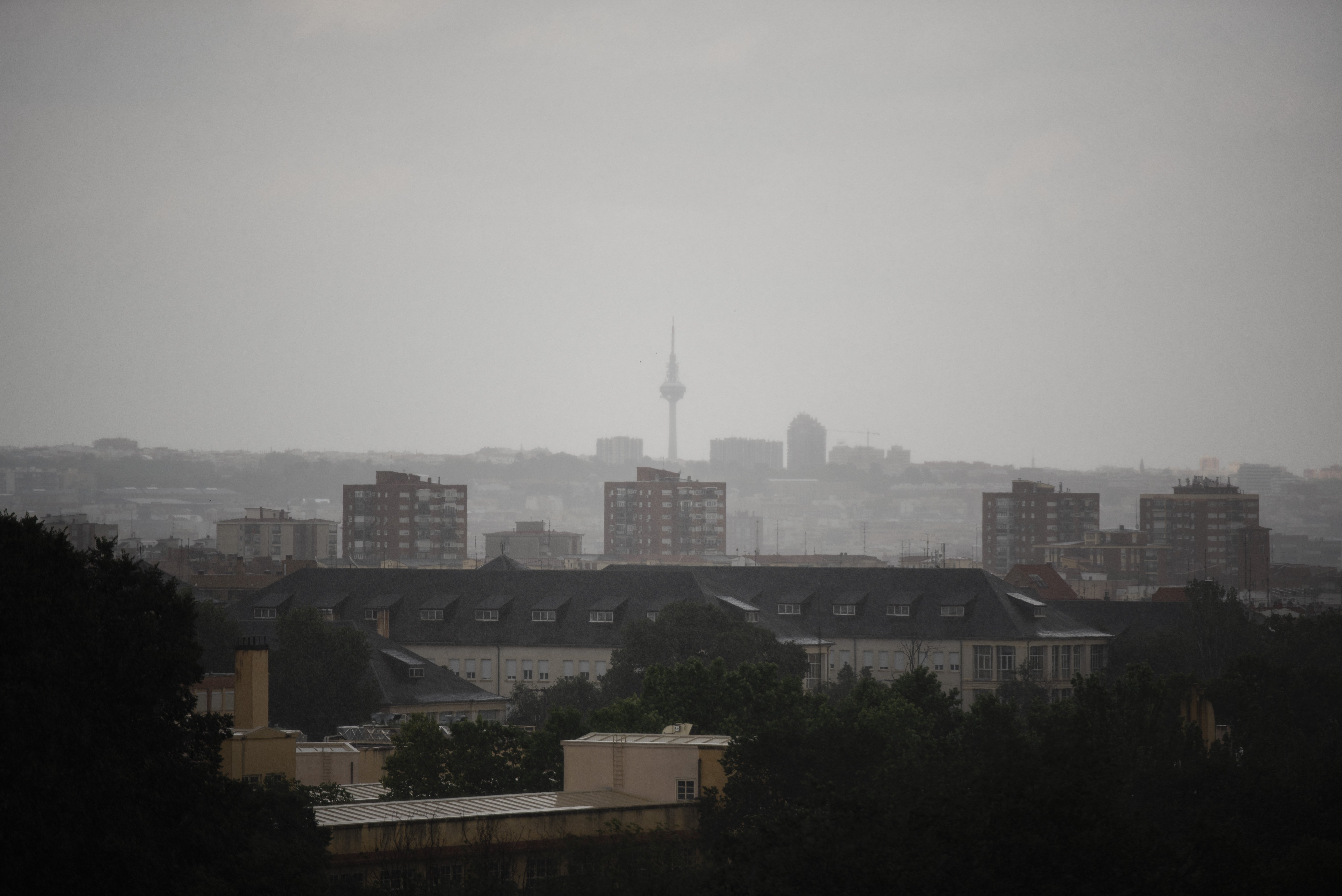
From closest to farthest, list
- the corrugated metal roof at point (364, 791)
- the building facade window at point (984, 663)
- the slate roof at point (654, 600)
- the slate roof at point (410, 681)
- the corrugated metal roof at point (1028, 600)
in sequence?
1. the corrugated metal roof at point (364, 791)
2. the slate roof at point (410, 681)
3. the building facade window at point (984, 663)
4. the slate roof at point (654, 600)
5. the corrugated metal roof at point (1028, 600)

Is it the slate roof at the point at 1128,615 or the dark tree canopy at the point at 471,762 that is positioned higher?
the slate roof at the point at 1128,615

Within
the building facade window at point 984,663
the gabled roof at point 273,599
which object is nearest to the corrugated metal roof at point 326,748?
the gabled roof at point 273,599

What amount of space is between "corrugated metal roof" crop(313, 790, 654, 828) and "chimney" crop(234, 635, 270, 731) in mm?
6779

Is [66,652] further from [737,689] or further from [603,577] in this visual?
[603,577]

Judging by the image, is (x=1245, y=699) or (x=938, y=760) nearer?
(x=938, y=760)

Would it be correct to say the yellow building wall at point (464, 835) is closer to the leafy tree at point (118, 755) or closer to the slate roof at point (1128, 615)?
the leafy tree at point (118, 755)

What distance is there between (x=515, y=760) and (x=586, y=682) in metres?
34.1

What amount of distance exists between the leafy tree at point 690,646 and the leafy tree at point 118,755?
1764 inches

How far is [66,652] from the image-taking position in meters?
30.8

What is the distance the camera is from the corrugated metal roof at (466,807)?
36.0 meters

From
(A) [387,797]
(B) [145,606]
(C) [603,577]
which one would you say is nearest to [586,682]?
(C) [603,577]

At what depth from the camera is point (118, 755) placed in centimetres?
2994

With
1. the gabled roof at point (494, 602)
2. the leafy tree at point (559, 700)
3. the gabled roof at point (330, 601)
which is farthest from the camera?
the gabled roof at point (330, 601)

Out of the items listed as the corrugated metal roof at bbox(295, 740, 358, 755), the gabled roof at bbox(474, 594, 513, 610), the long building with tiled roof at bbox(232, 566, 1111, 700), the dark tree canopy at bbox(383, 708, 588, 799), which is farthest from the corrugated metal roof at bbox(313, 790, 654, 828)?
the gabled roof at bbox(474, 594, 513, 610)
